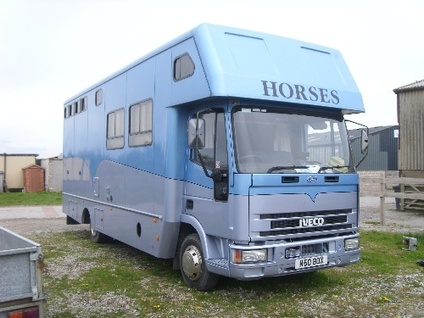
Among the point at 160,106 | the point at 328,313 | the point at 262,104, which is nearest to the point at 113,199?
the point at 160,106

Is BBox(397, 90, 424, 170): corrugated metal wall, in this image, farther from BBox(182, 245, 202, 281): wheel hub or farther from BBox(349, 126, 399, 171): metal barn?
BBox(349, 126, 399, 171): metal barn

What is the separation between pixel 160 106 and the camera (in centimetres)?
732

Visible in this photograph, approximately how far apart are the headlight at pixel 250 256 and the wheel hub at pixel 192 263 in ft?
2.98

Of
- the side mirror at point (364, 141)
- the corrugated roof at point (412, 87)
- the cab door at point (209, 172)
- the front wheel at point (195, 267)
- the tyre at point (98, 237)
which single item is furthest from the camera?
the corrugated roof at point (412, 87)

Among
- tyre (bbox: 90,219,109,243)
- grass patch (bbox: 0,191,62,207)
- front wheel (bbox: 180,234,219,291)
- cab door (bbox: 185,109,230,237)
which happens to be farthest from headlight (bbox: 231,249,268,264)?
grass patch (bbox: 0,191,62,207)

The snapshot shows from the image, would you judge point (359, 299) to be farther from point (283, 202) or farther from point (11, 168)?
point (11, 168)

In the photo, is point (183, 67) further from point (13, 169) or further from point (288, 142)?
point (13, 169)

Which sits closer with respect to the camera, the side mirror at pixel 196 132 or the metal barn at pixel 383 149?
the side mirror at pixel 196 132

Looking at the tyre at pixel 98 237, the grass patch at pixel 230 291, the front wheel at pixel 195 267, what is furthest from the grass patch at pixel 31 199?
the front wheel at pixel 195 267

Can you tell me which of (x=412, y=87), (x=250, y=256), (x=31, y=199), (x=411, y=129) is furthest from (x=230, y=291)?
(x=31, y=199)

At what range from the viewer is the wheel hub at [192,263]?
666 cm

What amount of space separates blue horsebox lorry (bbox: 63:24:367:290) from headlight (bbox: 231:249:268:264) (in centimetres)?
1

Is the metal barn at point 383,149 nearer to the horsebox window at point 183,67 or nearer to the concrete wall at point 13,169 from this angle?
the concrete wall at point 13,169

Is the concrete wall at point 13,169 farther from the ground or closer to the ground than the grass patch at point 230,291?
farther from the ground
